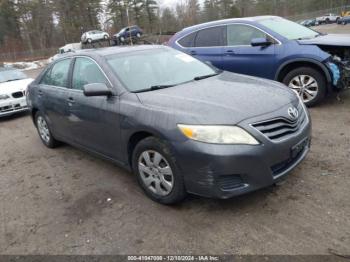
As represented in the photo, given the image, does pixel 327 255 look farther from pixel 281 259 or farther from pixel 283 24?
pixel 283 24

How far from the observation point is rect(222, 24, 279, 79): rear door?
638 centimetres

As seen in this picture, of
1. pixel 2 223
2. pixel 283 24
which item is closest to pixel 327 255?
pixel 2 223

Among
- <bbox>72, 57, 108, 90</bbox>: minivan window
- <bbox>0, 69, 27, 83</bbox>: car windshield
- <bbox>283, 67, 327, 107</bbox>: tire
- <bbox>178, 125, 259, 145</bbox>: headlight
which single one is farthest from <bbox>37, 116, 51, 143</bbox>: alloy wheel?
<bbox>0, 69, 27, 83</bbox>: car windshield

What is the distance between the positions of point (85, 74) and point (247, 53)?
3.51 meters

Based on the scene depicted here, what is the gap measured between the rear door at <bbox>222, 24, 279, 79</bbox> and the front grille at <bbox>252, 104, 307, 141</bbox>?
3.28 meters

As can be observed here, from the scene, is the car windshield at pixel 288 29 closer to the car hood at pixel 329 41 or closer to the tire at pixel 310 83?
the car hood at pixel 329 41

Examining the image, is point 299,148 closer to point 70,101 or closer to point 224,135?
point 224,135

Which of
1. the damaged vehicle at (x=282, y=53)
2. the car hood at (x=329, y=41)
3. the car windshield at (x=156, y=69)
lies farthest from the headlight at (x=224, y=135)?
the car hood at (x=329, y=41)

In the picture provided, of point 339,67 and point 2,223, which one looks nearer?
point 2,223

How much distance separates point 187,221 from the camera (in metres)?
3.24

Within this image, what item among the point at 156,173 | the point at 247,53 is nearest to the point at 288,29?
the point at 247,53

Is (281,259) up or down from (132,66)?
down

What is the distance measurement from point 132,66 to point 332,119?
11.4 feet

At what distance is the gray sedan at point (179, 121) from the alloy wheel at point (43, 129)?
1.02 m
